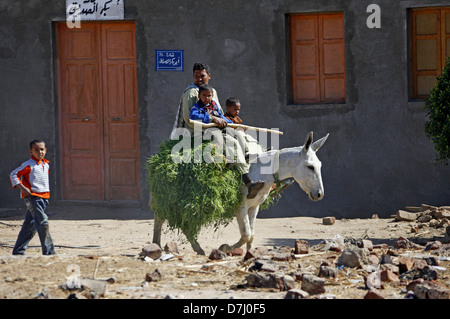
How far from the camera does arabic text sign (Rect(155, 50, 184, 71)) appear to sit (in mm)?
12664

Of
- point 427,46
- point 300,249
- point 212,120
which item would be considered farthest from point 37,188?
point 427,46

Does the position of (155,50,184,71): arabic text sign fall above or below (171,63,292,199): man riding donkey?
above

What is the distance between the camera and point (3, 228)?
38.8ft

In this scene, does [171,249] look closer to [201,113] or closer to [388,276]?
[201,113]

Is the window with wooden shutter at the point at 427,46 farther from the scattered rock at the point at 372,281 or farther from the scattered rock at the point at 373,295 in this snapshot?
the scattered rock at the point at 373,295

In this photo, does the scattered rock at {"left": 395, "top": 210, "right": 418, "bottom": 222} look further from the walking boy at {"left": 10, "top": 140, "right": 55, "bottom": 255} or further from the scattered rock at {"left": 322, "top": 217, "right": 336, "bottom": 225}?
the walking boy at {"left": 10, "top": 140, "right": 55, "bottom": 255}

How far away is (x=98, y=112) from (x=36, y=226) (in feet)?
15.6

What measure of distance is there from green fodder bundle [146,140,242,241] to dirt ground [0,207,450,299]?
0.43 metres

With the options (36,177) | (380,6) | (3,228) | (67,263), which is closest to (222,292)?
(67,263)

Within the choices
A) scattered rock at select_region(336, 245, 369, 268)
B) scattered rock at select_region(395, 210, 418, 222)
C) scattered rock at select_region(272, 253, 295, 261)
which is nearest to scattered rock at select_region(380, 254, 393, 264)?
scattered rock at select_region(336, 245, 369, 268)

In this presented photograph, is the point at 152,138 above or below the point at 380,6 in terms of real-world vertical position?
below

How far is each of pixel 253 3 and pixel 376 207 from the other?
147 inches

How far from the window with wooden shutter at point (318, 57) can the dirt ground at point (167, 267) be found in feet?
7.78

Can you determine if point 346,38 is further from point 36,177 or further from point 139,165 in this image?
point 36,177
